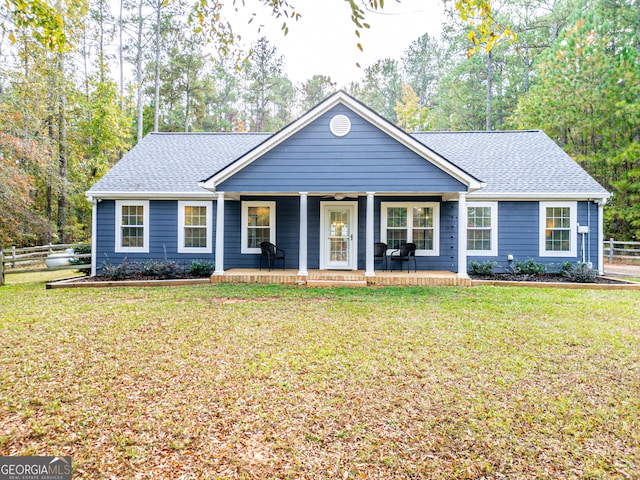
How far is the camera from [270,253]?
10180 mm

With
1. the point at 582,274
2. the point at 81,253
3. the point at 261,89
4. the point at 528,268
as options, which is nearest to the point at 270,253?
the point at 81,253

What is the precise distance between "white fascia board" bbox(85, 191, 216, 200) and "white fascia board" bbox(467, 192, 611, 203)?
8.08 m

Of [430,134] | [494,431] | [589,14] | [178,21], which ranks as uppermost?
[178,21]

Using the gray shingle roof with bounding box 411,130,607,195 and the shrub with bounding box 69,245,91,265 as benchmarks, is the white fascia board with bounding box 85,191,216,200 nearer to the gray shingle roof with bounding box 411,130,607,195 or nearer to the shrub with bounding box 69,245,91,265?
the shrub with bounding box 69,245,91,265

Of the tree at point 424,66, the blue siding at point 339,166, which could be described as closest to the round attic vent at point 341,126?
the blue siding at point 339,166

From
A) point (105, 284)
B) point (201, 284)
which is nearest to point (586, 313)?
point (201, 284)

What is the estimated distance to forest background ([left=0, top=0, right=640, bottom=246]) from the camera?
15.5 metres

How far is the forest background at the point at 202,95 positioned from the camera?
15.5 metres

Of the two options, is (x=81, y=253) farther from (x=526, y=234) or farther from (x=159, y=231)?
(x=526, y=234)

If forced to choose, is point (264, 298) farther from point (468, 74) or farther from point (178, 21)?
point (468, 74)

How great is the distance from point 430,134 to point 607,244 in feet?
34.3

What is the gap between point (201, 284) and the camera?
927 centimetres

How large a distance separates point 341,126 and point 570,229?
24.3ft

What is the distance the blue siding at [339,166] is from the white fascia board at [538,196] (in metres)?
2.07
